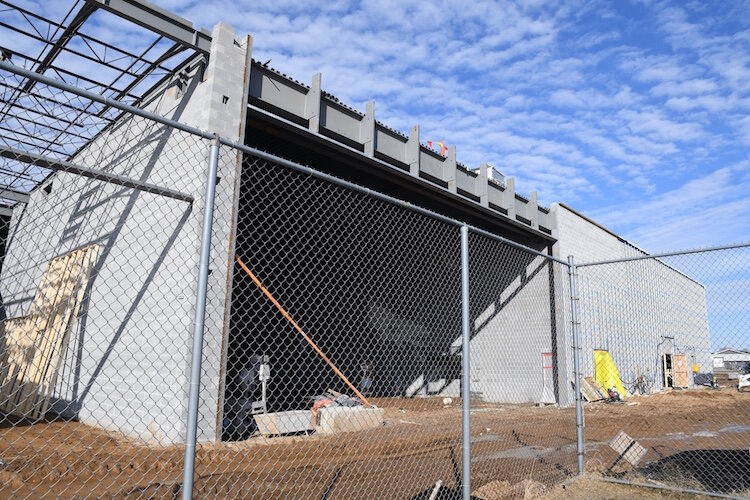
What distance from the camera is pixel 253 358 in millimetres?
11922

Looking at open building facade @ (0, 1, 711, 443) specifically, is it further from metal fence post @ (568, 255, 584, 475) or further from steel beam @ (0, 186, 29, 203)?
metal fence post @ (568, 255, 584, 475)

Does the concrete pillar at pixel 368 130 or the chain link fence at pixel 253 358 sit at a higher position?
the concrete pillar at pixel 368 130

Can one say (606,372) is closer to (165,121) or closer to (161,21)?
(161,21)

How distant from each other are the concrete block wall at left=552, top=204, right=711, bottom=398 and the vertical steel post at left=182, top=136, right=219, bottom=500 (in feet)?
58.1

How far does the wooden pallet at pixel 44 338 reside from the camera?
977cm

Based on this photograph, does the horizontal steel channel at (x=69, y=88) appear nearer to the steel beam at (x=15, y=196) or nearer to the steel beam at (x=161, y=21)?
the steel beam at (x=161, y=21)

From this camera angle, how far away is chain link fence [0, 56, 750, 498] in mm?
6184

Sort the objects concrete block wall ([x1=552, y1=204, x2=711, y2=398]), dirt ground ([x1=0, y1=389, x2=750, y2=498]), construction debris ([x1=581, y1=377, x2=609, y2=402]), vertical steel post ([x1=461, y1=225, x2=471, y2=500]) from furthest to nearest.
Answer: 1. concrete block wall ([x1=552, y1=204, x2=711, y2=398])
2. construction debris ([x1=581, y1=377, x2=609, y2=402])
3. dirt ground ([x1=0, y1=389, x2=750, y2=498])
4. vertical steel post ([x1=461, y1=225, x2=471, y2=500])

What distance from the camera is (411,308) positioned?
2173cm

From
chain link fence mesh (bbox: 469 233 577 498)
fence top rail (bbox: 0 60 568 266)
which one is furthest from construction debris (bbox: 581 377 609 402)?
fence top rail (bbox: 0 60 568 266)

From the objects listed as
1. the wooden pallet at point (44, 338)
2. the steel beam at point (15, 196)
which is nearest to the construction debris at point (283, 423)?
the wooden pallet at point (44, 338)

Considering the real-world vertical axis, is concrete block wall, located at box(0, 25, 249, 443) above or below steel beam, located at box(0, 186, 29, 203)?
below

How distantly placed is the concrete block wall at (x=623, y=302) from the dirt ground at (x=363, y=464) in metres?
8.58

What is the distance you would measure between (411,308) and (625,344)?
395 inches
